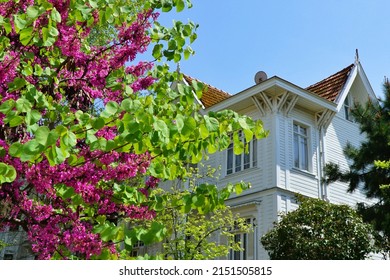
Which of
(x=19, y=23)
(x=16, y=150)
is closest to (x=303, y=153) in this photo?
(x=19, y=23)

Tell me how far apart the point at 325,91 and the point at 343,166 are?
3.86 metres

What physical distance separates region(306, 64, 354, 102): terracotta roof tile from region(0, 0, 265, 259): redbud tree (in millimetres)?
17238

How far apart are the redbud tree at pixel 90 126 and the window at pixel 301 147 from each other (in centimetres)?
1445

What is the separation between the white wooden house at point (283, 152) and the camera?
1912 centimetres

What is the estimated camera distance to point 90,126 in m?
3.99

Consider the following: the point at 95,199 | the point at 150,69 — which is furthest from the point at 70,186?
the point at 150,69

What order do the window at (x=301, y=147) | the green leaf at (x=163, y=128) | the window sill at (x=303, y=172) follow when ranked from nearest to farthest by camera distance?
the green leaf at (x=163, y=128) < the window sill at (x=303, y=172) < the window at (x=301, y=147)

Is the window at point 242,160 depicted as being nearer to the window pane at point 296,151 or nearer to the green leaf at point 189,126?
the window pane at point 296,151

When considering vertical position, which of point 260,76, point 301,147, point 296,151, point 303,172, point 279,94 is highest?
point 260,76

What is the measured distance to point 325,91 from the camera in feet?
77.8

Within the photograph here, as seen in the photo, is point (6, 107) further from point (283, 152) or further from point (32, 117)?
point (283, 152)

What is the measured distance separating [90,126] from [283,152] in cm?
1658

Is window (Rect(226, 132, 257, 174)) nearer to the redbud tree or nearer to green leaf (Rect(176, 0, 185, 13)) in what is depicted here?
the redbud tree

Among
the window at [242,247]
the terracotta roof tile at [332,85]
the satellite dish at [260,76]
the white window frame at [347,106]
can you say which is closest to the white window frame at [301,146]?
the terracotta roof tile at [332,85]
